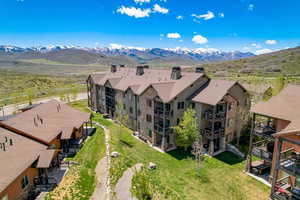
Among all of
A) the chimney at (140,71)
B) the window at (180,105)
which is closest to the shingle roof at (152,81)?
the chimney at (140,71)

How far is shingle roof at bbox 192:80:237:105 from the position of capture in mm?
33375

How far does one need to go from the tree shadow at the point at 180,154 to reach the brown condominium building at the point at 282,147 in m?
9.50

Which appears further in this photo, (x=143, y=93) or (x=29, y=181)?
(x=143, y=93)

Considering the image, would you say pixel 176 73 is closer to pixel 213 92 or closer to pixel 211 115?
pixel 213 92

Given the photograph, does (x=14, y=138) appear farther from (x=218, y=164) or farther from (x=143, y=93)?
(x=218, y=164)

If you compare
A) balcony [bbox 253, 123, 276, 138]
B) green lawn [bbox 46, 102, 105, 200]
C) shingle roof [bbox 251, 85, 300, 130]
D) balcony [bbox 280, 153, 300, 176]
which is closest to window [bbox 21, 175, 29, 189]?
green lawn [bbox 46, 102, 105, 200]

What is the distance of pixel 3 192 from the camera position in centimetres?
1927

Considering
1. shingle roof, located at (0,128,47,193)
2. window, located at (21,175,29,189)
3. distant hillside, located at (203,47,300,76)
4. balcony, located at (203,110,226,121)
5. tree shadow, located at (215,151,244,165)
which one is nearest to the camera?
shingle roof, located at (0,128,47,193)

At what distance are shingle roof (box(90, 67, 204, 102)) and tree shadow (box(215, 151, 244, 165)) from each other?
1298cm

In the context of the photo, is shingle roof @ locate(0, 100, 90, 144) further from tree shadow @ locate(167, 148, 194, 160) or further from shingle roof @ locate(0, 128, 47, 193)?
tree shadow @ locate(167, 148, 194, 160)

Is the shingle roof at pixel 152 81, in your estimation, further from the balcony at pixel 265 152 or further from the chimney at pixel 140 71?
the balcony at pixel 265 152

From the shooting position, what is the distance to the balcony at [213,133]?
34438 millimetres

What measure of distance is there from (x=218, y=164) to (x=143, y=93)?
62.1ft

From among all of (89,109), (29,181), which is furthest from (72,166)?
(89,109)
